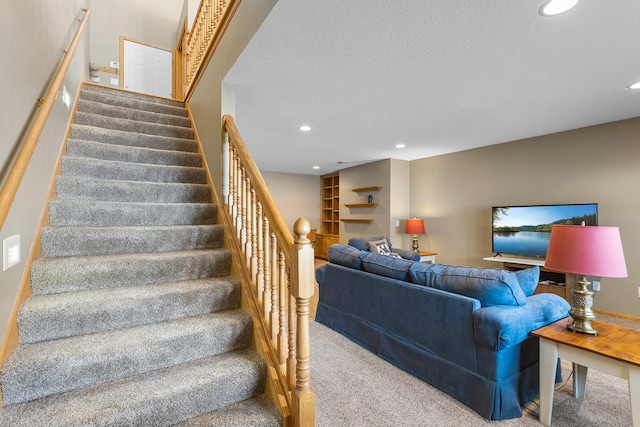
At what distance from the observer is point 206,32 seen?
310cm

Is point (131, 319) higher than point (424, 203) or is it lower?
lower

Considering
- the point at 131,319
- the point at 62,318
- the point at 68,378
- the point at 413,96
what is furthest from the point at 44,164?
the point at 413,96

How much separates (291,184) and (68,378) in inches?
264

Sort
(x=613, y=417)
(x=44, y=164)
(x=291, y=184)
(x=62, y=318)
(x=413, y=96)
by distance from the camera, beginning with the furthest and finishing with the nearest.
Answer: (x=291, y=184), (x=413, y=96), (x=44, y=164), (x=613, y=417), (x=62, y=318)

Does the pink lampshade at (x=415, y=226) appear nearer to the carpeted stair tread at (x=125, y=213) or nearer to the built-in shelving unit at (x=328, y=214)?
the built-in shelving unit at (x=328, y=214)

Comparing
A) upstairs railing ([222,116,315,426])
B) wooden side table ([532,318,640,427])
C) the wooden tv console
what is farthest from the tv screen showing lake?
upstairs railing ([222,116,315,426])

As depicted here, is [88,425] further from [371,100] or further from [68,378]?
[371,100]

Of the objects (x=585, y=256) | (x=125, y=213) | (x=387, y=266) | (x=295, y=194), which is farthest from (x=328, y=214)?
(x=585, y=256)

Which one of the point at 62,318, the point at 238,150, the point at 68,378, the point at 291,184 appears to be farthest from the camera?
the point at 291,184

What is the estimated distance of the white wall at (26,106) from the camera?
1309mm

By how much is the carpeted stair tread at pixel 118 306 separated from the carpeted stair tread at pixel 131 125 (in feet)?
6.81

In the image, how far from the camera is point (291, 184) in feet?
25.8

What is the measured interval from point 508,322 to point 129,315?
6.97 ft

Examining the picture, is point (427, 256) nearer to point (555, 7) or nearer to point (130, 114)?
point (555, 7)
